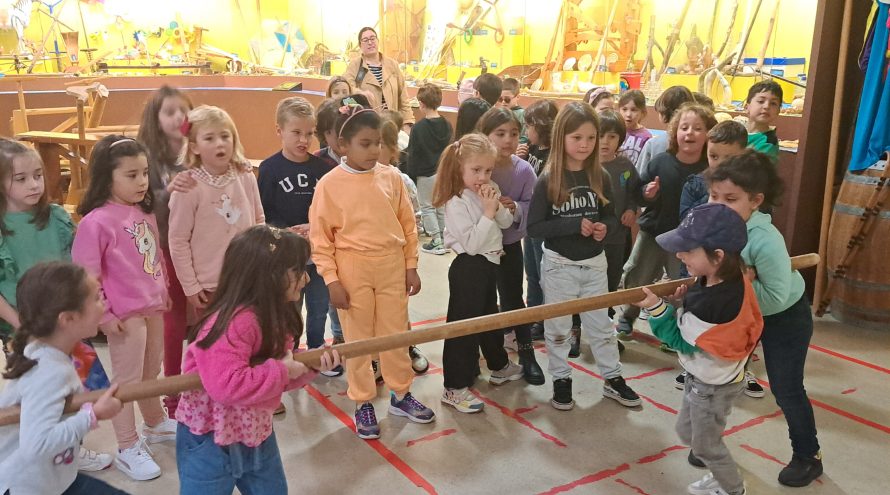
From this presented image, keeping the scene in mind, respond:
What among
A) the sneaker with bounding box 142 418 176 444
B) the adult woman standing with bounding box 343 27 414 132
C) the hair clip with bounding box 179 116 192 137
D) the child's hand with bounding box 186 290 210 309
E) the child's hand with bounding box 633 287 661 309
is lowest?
the sneaker with bounding box 142 418 176 444

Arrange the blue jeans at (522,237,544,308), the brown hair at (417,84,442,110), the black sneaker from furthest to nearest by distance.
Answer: the brown hair at (417,84,442,110)
the blue jeans at (522,237,544,308)
the black sneaker

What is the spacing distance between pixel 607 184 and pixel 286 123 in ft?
5.33

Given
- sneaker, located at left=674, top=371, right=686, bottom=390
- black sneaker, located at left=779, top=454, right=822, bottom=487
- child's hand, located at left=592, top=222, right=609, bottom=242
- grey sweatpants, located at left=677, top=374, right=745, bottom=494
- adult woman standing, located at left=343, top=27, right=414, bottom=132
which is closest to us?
grey sweatpants, located at left=677, top=374, right=745, bottom=494

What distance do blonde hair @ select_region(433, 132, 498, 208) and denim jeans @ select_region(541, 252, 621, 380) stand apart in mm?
591

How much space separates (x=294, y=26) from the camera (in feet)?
46.4

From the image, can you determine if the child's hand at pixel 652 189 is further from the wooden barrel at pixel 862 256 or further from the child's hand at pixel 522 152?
the wooden barrel at pixel 862 256

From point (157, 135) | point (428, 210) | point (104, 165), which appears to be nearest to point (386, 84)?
point (428, 210)

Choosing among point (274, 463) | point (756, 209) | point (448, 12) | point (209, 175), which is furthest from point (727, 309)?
point (448, 12)

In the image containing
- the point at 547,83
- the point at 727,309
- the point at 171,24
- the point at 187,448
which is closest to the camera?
the point at 187,448

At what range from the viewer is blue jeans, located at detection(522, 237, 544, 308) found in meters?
4.36

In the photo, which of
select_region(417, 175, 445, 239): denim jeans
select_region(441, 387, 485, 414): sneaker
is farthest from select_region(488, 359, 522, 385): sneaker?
select_region(417, 175, 445, 239): denim jeans

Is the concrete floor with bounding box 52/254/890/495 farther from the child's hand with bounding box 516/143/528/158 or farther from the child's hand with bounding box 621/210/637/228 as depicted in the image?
the child's hand with bounding box 516/143/528/158

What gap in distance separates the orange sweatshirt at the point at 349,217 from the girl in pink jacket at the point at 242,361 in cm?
101

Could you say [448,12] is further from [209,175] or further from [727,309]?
[727,309]
